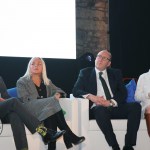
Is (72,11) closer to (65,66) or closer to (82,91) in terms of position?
(65,66)

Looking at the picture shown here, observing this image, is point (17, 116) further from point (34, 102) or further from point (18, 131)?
point (34, 102)

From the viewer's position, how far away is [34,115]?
4.08 m

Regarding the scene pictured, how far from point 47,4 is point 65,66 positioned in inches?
44.6

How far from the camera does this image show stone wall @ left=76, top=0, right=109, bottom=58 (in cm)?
632

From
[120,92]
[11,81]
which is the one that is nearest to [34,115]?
[120,92]

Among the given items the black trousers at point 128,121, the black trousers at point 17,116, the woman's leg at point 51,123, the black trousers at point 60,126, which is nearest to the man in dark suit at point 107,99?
the black trousers at point 128,121

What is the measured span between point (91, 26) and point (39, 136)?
9.39 ft

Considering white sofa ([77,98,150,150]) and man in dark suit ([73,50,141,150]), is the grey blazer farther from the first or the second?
man in dark suit ([73,50,141,150])

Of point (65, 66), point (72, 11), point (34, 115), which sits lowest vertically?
point (34, 115)

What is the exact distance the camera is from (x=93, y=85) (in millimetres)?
4617

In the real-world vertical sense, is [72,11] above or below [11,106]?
above

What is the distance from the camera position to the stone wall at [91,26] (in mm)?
6320

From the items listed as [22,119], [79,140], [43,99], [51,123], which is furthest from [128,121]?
[22,119]

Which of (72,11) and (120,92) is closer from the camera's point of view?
(120,92)
